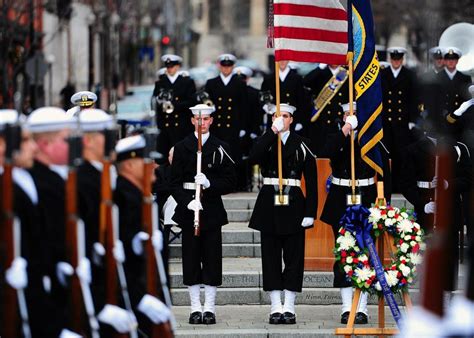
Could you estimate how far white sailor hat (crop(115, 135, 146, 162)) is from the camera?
395 inches

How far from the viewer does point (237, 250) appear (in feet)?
58.3

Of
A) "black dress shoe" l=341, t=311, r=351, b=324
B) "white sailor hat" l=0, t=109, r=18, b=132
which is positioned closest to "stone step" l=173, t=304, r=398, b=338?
"black dress shoe" l=341, t=311, r=351, b=324

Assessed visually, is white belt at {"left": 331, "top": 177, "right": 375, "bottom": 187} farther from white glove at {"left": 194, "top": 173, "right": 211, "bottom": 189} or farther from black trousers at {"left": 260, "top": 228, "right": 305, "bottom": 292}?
white glove at {"left": 194, "top": 173, "right": 211, "bottom": 189}

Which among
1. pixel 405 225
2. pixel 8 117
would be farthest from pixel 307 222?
pixel 8 117

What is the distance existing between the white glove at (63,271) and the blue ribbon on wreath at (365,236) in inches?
210

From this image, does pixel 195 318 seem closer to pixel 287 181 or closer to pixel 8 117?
pixel 287 181

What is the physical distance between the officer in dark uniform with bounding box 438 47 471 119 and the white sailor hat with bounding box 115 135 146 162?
31.8 ft

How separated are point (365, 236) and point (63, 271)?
17.9 feet

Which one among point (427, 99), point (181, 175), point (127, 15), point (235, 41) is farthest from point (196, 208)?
point (235, 41)

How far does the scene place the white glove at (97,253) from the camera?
943 cm

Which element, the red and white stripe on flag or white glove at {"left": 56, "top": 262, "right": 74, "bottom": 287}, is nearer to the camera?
white glove at {"left": 56, "top": 262, "right": 74, "bottom": 287}

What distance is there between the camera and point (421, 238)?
1408cm

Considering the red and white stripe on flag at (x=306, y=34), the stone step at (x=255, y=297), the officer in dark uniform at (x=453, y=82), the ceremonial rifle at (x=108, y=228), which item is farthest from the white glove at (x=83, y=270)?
the officer in dark uniform at (x=453, y=82)

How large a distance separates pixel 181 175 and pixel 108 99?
86.4 ft
